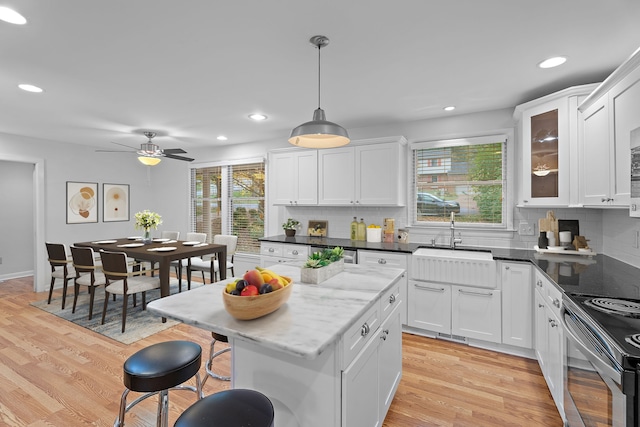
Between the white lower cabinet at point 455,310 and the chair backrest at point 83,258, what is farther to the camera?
the chair backrest at point 83,258

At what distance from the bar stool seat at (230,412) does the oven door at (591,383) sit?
4.04 feet

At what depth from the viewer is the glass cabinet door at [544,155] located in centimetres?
272

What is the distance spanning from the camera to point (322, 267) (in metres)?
1.96

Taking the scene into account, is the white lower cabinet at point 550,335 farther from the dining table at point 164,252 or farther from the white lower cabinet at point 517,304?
the dining table at point 164,252

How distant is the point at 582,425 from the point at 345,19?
2427 millimetres

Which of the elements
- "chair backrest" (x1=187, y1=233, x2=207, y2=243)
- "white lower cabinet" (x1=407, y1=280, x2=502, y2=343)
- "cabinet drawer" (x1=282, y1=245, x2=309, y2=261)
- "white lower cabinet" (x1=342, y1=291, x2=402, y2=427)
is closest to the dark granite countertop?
"white lower cabinet" (x1=407, y1=280, x2=502, y2=343)

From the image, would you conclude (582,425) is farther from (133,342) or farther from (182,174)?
(182,174)

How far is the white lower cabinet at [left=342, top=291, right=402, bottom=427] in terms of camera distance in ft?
4.47

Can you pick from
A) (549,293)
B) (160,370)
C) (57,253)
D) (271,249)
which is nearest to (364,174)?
(271,249)

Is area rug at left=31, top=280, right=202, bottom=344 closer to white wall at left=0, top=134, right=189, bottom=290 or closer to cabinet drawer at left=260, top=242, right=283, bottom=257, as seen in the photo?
white wall at left=0, top=134, right=189, bottom=290

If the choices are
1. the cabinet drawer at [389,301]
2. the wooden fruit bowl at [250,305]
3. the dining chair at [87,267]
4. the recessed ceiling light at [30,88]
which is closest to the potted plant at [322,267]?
the cabinet drawer at [389,301]

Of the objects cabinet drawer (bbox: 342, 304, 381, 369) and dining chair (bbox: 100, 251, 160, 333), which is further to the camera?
dining chair (bbox: 100, 251, 160, 333)

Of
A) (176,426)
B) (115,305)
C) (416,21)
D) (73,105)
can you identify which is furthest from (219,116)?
(176,426)

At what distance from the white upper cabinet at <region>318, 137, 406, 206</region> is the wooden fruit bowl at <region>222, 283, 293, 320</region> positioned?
108 inches
